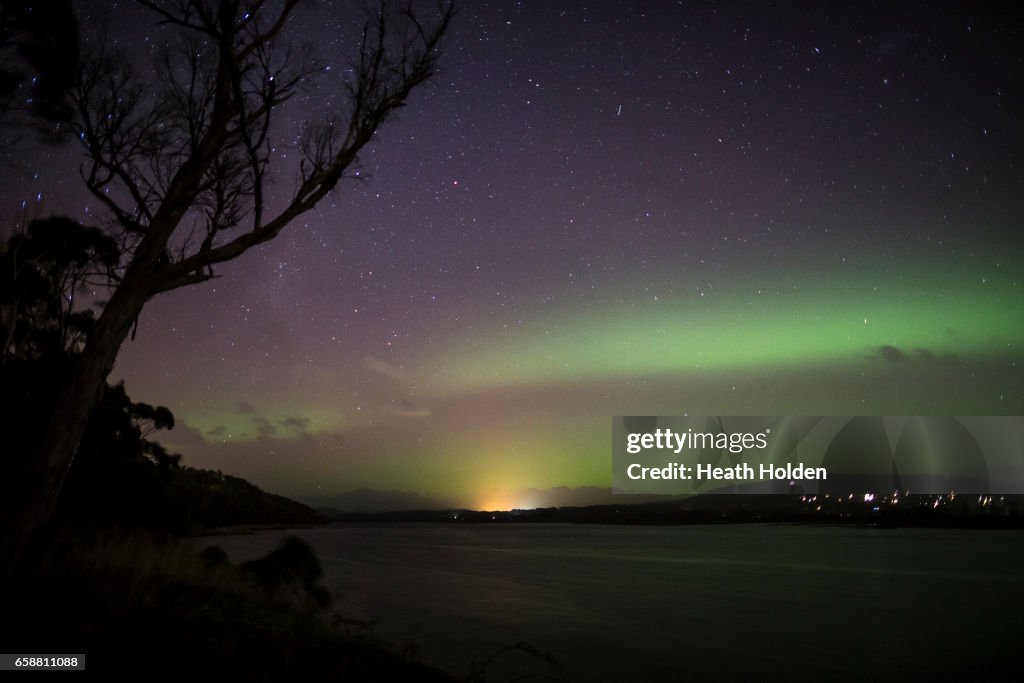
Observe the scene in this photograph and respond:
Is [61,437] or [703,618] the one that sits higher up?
[61,437]

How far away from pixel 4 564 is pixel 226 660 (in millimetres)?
2304

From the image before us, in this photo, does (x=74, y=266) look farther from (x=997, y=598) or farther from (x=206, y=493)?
(x=206, y=493)

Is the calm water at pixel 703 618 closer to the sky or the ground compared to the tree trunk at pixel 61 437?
closer to the ground

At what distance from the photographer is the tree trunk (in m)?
6.05

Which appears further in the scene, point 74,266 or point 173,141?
point 74,266

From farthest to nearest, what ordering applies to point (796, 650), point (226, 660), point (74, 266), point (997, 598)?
point (997, 598)
point (74, 266)
point (796, 650)
point (226, 660)

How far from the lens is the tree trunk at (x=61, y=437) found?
605 centimetres

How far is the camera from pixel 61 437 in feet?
20.5

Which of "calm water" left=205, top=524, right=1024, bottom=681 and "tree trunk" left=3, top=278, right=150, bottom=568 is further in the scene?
"calm water" left=205, top=524, right=1024, bottom=681

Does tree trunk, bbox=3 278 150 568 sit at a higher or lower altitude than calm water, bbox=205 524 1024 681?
higher

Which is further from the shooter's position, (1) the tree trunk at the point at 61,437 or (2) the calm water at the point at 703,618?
(2) the calm water at the point at 703,618

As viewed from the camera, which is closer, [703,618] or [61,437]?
[61,437]

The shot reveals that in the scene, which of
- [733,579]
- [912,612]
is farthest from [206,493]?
[912,612]

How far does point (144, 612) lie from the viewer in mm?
6523
